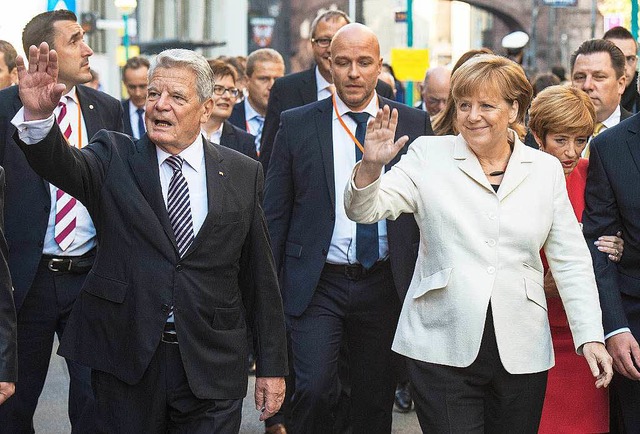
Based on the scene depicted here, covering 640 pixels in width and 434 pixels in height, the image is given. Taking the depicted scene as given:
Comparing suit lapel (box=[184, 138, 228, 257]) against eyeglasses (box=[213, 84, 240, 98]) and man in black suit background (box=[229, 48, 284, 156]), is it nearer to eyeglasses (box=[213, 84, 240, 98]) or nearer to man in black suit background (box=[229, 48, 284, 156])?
eyeglasses (box=[213, 84, 240, 98])

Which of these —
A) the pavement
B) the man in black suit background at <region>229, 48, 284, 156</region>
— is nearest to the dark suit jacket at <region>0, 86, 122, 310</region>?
the pavement

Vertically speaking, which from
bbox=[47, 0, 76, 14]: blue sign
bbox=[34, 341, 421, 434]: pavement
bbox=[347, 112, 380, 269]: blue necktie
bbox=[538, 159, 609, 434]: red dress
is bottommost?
bbox=[34, 341, 421, 434]: pavement

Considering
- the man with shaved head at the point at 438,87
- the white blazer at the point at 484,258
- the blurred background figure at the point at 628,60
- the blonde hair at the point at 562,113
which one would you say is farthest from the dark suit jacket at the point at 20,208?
the blurred background figure at the point at 628,60

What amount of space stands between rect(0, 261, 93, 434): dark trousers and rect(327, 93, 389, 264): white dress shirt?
1.30m

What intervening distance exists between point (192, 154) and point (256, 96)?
6430mm

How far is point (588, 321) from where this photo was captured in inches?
204

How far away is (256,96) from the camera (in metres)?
11.7

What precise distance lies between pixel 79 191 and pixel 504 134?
1696 millimetres

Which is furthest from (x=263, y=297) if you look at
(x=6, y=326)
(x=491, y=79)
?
(x=491, y=79)

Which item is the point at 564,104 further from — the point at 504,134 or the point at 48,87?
the point at 48,87

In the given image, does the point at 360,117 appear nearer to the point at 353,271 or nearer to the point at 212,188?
the point at 353,271

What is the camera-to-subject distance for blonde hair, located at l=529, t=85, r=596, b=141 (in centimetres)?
624

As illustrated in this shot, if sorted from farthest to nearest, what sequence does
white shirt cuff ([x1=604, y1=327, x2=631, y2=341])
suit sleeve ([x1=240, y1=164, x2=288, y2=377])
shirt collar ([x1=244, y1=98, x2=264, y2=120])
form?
shirt collar ([x1=244, y1=98, x2=264, y2=120]) → white shirt cuff ([x1=604, y1=327, x2=631, y2=341]) → suit sleeve ([x1=240, y1=164, x2=288, y2=377])

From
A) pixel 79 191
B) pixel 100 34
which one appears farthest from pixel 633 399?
pixel 100 34
